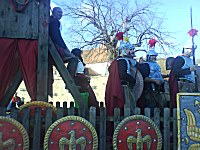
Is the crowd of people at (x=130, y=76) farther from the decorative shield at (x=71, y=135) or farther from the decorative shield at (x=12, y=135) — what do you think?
the decorative shield at (x=12, y=135)

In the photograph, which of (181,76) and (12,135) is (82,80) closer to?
(181,76)

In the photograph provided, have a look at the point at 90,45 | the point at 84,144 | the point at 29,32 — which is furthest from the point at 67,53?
the point at 90,45

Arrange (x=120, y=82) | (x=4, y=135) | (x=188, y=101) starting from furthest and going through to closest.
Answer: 1. (x=120, y=82)
2. (x=188, y=101)
3. (x=4, y=135)

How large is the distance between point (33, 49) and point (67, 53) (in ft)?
2.73

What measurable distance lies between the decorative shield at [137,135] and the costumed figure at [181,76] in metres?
1.48

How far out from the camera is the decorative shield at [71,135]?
425 centimetres

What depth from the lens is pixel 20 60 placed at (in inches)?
196

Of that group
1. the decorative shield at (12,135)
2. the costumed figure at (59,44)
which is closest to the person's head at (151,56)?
the costumed figure at (59,44)

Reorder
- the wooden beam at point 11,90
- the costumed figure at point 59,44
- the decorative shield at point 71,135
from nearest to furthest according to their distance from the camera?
the decorative shield at point 71,135, the wooden beam at point 11,90, the costumed figure at point 59,44

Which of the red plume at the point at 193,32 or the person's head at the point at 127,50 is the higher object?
the red plume at the point at 193,32

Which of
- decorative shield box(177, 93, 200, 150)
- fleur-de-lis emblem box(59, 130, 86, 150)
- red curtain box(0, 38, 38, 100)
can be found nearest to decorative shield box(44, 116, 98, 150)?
fleur-de-lis emblem box(59, 130, 86, 150)

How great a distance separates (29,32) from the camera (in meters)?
4.99

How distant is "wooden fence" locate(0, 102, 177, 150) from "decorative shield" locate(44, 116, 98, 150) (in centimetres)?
13

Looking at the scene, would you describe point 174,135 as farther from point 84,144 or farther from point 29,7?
point 29,7
